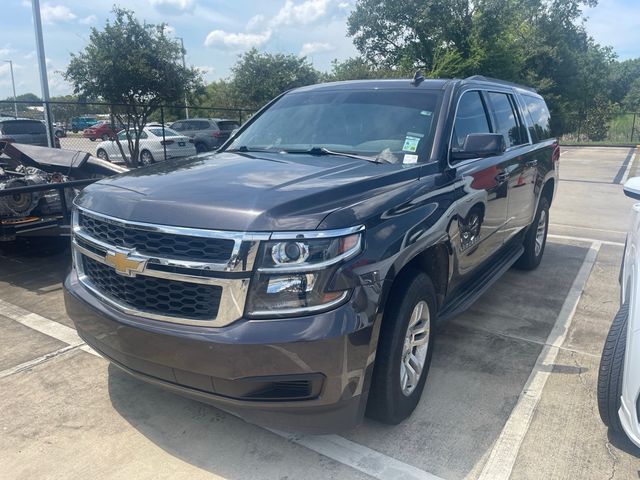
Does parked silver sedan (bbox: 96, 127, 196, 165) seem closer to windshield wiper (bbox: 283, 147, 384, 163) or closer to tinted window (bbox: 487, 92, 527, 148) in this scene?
tinted window (bbox: 487, 92, 527, 148)

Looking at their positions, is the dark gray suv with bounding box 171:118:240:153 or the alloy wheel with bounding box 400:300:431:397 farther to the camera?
the dark gray suv with bounding box 171:118:240:153

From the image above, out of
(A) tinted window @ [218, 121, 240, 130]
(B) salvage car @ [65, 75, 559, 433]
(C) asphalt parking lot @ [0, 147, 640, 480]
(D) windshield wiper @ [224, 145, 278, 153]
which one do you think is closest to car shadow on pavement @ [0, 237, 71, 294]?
(C) asphalt parking lot @ [0, 147, 640, 480]

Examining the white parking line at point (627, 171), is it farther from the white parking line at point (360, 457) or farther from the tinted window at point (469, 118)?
the white parking line at point (360, 457)

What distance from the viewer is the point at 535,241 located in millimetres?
5973

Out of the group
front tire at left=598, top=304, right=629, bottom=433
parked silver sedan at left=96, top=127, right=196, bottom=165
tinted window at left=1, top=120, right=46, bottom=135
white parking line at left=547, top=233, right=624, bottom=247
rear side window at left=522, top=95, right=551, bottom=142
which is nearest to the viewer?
front tire at left=598, top=304, right=629, bottom=433

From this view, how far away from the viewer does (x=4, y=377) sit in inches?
140

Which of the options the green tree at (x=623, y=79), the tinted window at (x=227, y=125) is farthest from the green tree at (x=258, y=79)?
the green tree at (x=623, y=79)

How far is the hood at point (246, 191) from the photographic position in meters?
2.40

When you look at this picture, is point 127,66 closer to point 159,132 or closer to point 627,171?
point 159,132

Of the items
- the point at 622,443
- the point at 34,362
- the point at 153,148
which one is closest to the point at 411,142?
the point at 622,443

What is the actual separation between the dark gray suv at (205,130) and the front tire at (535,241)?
55.1ft

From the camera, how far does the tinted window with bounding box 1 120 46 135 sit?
51.4ft

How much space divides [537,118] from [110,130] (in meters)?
12.5

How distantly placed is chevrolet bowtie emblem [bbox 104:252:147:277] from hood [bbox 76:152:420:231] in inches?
7.7
